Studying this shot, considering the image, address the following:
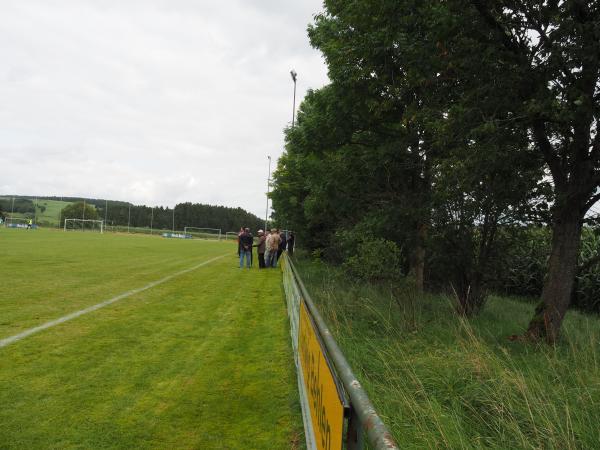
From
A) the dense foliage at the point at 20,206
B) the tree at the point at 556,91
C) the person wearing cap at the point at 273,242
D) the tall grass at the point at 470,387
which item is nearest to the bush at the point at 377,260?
the tall grass at the point at 470,387

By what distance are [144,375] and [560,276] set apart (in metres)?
6.26

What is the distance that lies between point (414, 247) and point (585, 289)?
8.31 m

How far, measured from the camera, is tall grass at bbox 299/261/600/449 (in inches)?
139

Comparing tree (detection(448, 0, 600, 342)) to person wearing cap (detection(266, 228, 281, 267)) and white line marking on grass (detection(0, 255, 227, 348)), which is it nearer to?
white line marking on grass (detection(0, 255, 227, 348))

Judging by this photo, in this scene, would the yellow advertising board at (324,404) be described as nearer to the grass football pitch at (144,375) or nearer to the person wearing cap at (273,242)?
the grass football pitch at (144,375)

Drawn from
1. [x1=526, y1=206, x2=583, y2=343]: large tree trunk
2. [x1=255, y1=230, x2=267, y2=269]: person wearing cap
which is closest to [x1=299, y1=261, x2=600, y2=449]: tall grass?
[x1=526, y1=206, x2=583, y2=343]: large tree trunk

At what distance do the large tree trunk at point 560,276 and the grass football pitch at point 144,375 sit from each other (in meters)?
4.02

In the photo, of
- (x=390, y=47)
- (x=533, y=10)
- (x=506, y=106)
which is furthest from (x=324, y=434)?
(x=390, y=47)

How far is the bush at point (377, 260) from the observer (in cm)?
Result: 1080

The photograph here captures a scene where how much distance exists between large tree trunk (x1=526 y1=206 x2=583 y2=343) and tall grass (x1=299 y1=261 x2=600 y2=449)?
1.18ft

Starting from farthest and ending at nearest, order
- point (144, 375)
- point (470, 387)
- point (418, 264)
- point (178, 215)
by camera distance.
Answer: point (178, 215), point (418, 264), point (144, 375), point (470, 387)

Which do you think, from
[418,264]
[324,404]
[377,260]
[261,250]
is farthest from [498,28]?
[261,250]

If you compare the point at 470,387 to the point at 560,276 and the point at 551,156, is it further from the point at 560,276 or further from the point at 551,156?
the point at 551,156

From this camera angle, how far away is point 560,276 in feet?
23.9
